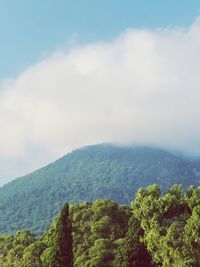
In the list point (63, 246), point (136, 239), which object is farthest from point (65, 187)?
point (63, 246)

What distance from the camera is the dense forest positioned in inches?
1396

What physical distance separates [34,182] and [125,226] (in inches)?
5086

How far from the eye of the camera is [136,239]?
37.8m

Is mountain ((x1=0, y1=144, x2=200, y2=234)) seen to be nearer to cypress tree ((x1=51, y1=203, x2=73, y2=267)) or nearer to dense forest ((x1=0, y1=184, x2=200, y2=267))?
dense forest ((x1=0, y1=184, x2=200, y2=267))

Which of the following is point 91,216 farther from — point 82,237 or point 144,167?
point 144,167

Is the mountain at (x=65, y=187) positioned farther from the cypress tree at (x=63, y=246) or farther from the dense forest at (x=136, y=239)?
the cypress tree at (x=63, y=246)

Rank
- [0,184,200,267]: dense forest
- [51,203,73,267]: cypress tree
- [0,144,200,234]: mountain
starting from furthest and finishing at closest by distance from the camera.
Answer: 1. [0,144,200,234]: mountain
2. [0,184,200,267]: dense forest
3. [51,203,73,267]: cypress tree

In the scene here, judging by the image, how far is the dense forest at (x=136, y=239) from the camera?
3547 cm

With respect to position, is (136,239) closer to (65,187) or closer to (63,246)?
(63,246)

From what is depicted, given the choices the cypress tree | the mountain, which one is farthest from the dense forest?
the mountain

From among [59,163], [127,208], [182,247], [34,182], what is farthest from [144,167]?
[182,247]

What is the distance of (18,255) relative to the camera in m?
45.1

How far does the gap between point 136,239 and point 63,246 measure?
5.33 m

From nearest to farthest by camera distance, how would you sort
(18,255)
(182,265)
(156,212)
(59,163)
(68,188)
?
(182,265), (156,212), (18,255), (68,188), (59,163)
